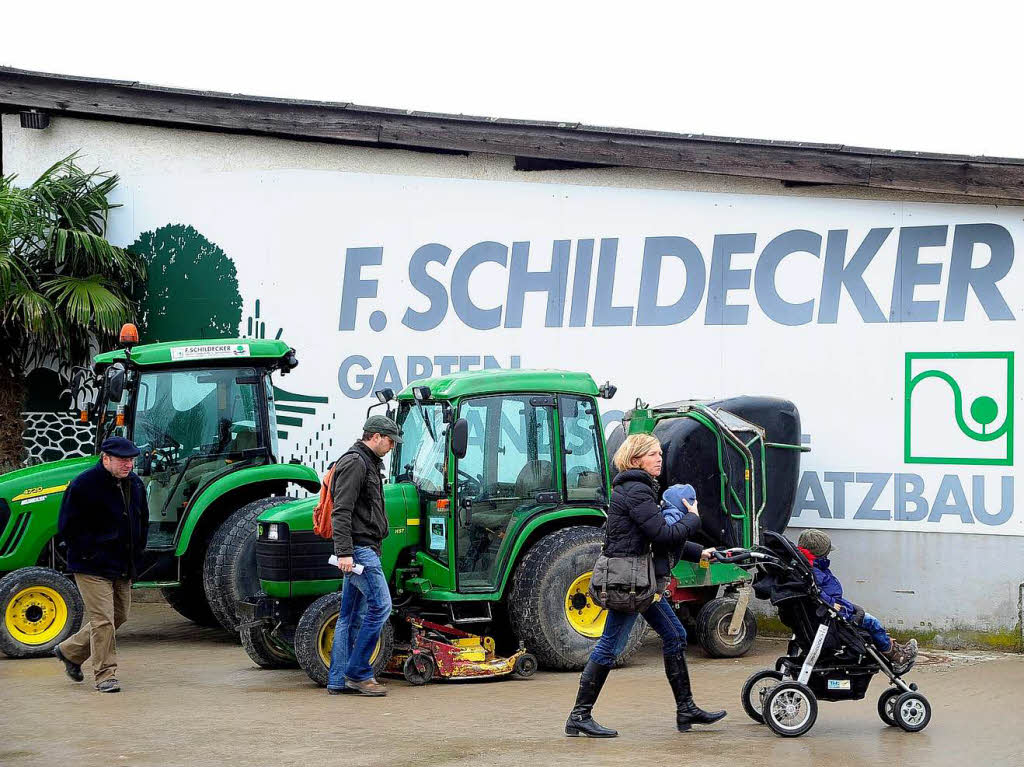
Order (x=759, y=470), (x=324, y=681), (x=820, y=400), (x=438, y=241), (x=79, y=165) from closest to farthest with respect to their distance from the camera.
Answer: (x=324, y=681)
(x=759, y=470)
(x=820, y=400)
(x=438, y=241)
(x=79, y=165)

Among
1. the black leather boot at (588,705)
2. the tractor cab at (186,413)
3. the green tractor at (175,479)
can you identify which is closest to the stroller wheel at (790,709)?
the black leather boot at (588,705)

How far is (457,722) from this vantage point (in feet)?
27.0

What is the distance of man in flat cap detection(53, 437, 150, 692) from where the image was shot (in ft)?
30.4

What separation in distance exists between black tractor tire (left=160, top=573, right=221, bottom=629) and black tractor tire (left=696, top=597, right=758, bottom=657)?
4.54m

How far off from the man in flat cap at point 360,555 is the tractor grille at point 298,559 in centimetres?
78

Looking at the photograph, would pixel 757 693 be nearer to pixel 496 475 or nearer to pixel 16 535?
pixel 496 475

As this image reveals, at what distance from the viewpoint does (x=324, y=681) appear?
30.8 ft

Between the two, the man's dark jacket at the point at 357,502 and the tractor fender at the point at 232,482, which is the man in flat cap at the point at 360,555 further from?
the tractor fender at the point at 232,482

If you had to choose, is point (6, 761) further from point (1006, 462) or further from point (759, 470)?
point (1006, 462)

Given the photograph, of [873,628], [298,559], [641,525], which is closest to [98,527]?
[298,559]

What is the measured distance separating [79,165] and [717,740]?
10.6 m

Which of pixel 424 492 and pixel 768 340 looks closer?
pixel 424 492

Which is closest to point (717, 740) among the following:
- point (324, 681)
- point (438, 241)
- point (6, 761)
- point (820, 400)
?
point (324, 681)

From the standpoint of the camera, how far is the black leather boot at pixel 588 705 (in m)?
7.71
